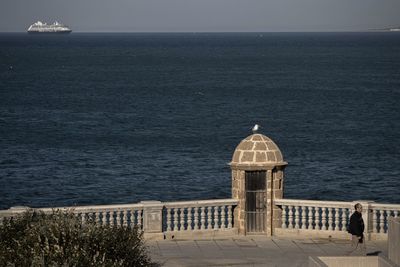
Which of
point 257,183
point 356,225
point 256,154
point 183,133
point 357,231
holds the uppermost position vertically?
point 256,154

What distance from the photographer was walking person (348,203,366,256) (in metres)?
22.7

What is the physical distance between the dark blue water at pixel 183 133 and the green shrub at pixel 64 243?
3148cm

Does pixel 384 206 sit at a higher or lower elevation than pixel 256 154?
lower

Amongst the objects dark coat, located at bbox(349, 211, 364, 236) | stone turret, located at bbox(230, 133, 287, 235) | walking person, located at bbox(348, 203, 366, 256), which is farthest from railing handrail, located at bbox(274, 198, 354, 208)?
dark coat, located at bbox(349, 211, 364, 236)

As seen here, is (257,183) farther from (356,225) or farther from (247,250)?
(356,225)

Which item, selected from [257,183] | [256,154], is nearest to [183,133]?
[257,183]

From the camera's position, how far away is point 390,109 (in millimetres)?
98562

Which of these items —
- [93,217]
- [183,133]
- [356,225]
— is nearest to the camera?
[93,217]

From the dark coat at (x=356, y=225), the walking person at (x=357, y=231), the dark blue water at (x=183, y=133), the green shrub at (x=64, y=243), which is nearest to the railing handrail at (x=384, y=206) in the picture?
the walking person at (x=357, y=231)

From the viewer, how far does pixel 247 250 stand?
955 inches

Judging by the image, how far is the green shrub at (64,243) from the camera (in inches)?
668

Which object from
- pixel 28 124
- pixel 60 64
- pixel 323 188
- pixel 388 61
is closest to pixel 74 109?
pixel 28 124

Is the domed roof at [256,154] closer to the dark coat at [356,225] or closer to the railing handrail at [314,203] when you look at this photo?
the railing handrail at [314,203]

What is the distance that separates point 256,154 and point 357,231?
3809mm
